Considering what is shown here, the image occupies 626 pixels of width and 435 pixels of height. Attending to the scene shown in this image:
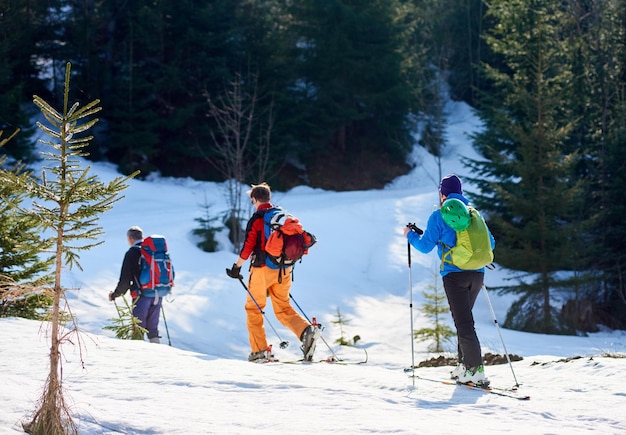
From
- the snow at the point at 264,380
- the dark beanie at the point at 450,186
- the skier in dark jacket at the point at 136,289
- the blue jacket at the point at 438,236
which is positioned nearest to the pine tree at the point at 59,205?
the snow at the point at 264,380

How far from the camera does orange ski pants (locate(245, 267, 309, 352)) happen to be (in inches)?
312

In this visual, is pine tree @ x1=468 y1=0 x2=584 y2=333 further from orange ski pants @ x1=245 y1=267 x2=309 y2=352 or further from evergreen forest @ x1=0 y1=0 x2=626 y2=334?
orange ski pants @ x1=245 y1=267 x2=309 y2=352

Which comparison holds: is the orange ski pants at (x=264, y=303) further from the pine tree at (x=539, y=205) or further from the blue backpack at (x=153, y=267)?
the pine tree at (x=539, y=205)

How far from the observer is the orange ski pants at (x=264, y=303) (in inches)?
312

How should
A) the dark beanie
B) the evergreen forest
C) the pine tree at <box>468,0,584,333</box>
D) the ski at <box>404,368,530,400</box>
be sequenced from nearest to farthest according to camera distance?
1. the ski at <box>404,368,530,400</box>
2. the dark beanie
3. the pine tree at <box>468,0,584,333</box>
4. the evergreen forest

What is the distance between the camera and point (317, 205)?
24.7m

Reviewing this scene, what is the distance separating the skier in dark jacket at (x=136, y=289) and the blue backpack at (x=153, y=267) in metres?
0.06

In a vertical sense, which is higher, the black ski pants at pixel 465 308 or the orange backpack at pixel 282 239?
the orange backpack at pixel 282 239

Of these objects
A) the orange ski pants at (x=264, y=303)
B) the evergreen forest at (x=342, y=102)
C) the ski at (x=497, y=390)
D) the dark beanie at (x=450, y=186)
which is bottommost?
the ski at (x=497, y=390)

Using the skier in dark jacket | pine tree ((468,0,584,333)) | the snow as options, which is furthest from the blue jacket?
pine tree ((468,0,584,333))

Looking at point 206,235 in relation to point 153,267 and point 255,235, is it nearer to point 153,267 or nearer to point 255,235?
point 153,267

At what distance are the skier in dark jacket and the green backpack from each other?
4481 millimetres

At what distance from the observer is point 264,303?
793 cm

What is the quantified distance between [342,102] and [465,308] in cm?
2818
